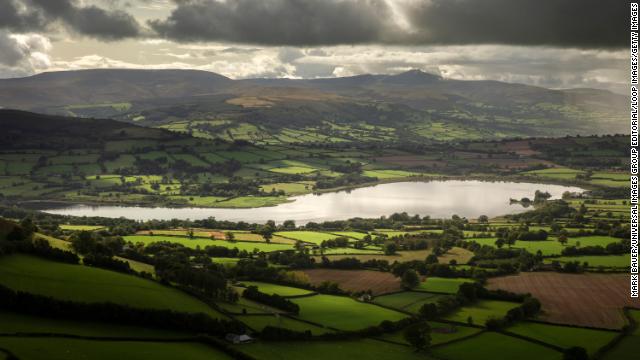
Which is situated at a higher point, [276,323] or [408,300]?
[276,323]

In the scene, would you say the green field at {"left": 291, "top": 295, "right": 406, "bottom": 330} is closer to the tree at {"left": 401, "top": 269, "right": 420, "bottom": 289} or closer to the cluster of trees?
the cluster of trees

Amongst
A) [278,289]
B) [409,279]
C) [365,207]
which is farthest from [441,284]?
[365,207]

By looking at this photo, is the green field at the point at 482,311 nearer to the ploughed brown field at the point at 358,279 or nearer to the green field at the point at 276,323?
the ploughed brown field at the point at 358,279

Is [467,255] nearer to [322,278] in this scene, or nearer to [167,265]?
[322,278]

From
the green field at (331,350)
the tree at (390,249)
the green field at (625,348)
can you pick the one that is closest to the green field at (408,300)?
the green field at (331,350)

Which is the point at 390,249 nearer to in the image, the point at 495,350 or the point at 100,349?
the point at 495,350

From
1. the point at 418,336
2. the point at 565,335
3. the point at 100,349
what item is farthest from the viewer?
the point at 565,335

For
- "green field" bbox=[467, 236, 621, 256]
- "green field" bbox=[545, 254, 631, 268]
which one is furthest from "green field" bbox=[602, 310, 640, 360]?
"green field" bbox=[467, 236, 621, 256]
